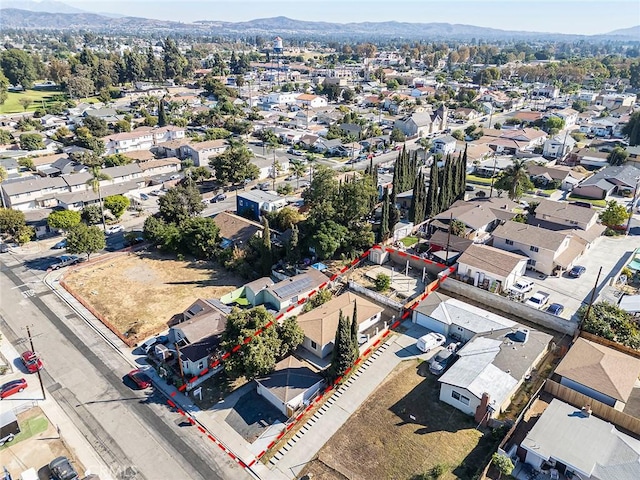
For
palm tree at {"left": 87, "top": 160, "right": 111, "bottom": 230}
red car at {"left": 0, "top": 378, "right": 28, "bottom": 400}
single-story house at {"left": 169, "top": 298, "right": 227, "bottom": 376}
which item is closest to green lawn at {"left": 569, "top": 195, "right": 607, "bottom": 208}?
single-story house at {"left": 169, "top": 298, "right": 227, "bottom": 376}

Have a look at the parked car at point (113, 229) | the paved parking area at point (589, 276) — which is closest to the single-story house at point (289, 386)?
the paved parking area at point (589, 276)

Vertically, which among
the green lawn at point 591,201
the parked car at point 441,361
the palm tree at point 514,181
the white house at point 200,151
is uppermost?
the palm tree at point 514,181

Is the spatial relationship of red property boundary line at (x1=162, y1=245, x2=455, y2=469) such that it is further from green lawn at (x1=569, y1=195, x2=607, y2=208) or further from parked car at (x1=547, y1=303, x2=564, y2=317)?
green lawn at (x1=569, y1=195, x2=607, y2=208)

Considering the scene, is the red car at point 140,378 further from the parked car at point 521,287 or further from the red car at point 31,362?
the parked car at point 521,287

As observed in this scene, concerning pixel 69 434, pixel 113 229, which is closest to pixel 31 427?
pixel 69 434

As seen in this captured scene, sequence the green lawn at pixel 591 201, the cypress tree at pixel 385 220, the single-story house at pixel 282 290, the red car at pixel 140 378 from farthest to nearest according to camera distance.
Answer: the green lawn at pixel 591 201 < the cypress tree at pixel 385 220 < the single-story house at pixel 282 290 < the red car at pixel 140 378

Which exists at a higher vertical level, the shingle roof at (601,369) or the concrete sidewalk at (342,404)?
the shingle roof at (601,369)

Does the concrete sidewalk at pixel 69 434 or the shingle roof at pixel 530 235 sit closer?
the concrete sidewalk at pixel 69 434
